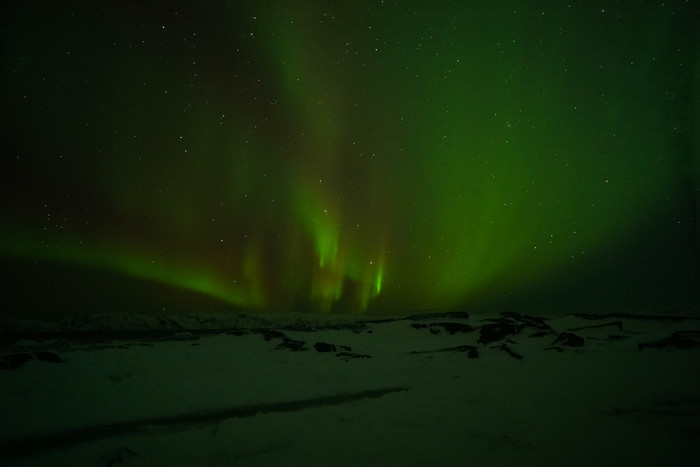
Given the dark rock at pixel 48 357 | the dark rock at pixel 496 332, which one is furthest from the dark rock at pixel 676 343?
the dark rock at pixel 48 357

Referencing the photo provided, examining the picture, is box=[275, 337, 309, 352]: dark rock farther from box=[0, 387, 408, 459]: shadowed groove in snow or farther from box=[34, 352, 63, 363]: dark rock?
box=[0, 387, 408, 459]: shadowed groove in snow

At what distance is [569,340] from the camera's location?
15312mm

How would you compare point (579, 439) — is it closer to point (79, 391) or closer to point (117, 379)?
point (79, 391)

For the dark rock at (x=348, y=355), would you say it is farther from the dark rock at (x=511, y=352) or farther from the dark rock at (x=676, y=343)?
the dark rock at (x=676, y=343)

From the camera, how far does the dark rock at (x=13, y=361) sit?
40.4ft

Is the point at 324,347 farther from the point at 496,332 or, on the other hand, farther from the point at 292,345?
the point at 496,332

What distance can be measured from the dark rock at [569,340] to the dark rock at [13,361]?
2000 cm

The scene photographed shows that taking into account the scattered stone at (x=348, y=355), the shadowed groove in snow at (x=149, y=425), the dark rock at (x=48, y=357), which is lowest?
the dark rock at (x=48, y=357)

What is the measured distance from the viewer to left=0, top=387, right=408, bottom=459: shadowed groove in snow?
18.7 ft

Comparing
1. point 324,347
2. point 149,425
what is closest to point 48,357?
point 324,347

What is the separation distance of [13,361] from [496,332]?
2069 cm

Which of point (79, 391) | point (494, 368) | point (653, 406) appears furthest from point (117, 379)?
point (653, 406)

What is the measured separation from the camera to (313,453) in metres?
4.85

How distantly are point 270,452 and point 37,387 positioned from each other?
879 centimetres
